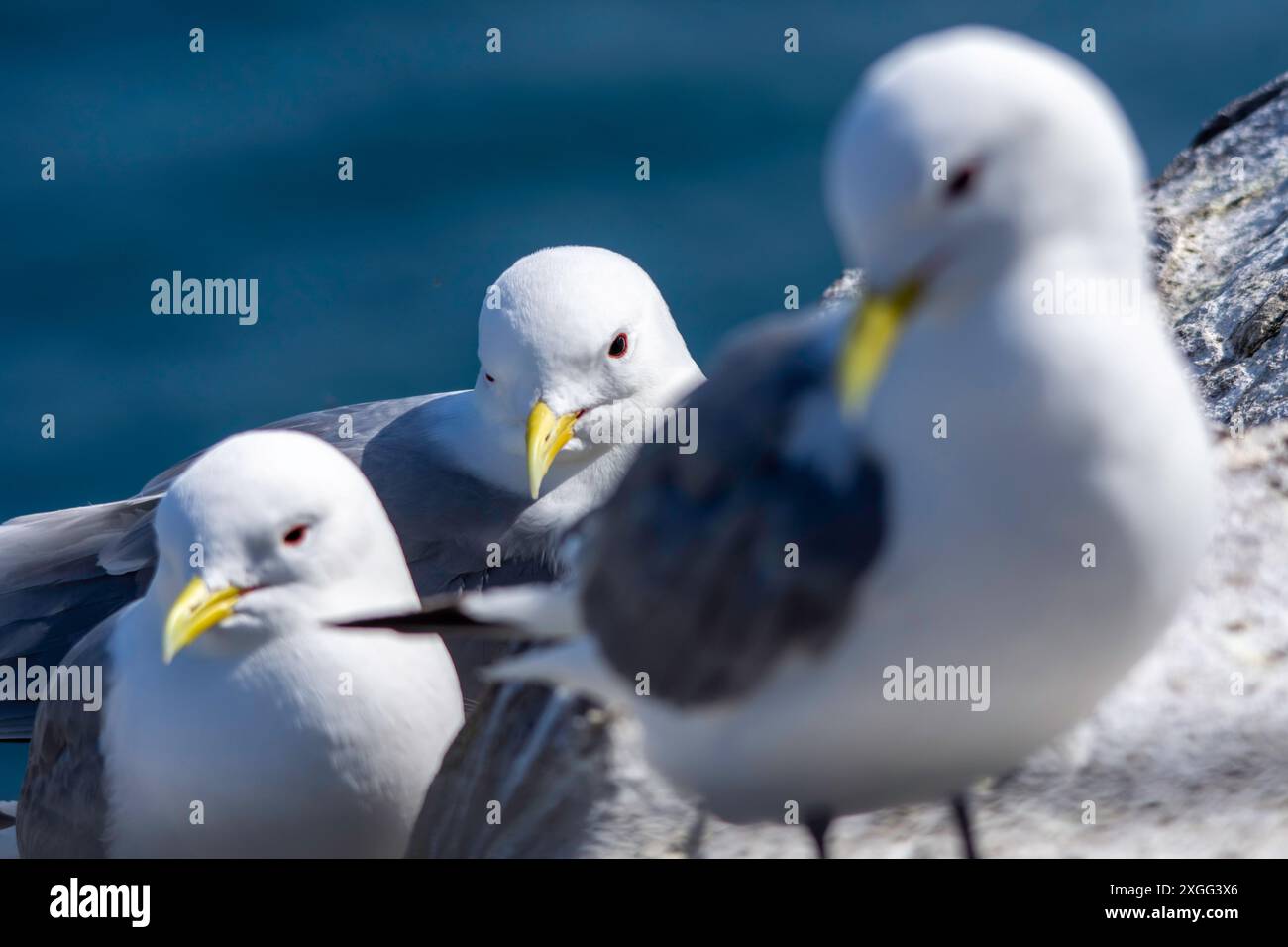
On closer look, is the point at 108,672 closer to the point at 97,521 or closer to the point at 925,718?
the point at 97,521

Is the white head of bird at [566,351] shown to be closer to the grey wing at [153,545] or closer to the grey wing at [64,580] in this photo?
the grey wing at [153,545]

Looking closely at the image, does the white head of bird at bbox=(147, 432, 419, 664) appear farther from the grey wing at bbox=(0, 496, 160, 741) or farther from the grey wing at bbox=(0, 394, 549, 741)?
the grey wing at bbox=(0, 496, 160, 741)

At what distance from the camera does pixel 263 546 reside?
9.85 feet

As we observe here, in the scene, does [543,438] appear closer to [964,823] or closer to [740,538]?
[964,823]

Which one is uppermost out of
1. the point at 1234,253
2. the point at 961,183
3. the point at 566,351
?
the point at 1234,253

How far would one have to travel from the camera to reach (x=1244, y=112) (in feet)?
16.3

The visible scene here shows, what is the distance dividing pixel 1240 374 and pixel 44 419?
18.9 ft

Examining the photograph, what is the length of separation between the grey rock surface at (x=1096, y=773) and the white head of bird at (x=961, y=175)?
1.02m

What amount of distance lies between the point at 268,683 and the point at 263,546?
0.26m

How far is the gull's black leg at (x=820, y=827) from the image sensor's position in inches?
98.7

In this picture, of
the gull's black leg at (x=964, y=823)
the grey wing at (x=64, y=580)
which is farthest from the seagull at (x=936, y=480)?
the grey wing at (x=64, y=580)

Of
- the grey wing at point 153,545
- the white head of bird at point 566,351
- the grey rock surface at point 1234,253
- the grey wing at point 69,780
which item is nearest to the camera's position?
the grey wing at point 69,780

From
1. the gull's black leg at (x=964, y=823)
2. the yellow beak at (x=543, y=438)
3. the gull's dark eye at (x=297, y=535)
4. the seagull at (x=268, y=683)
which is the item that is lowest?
the gull's black leg at (x=964, y=823)

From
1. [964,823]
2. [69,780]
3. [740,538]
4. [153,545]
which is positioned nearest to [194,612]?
[69,780]
